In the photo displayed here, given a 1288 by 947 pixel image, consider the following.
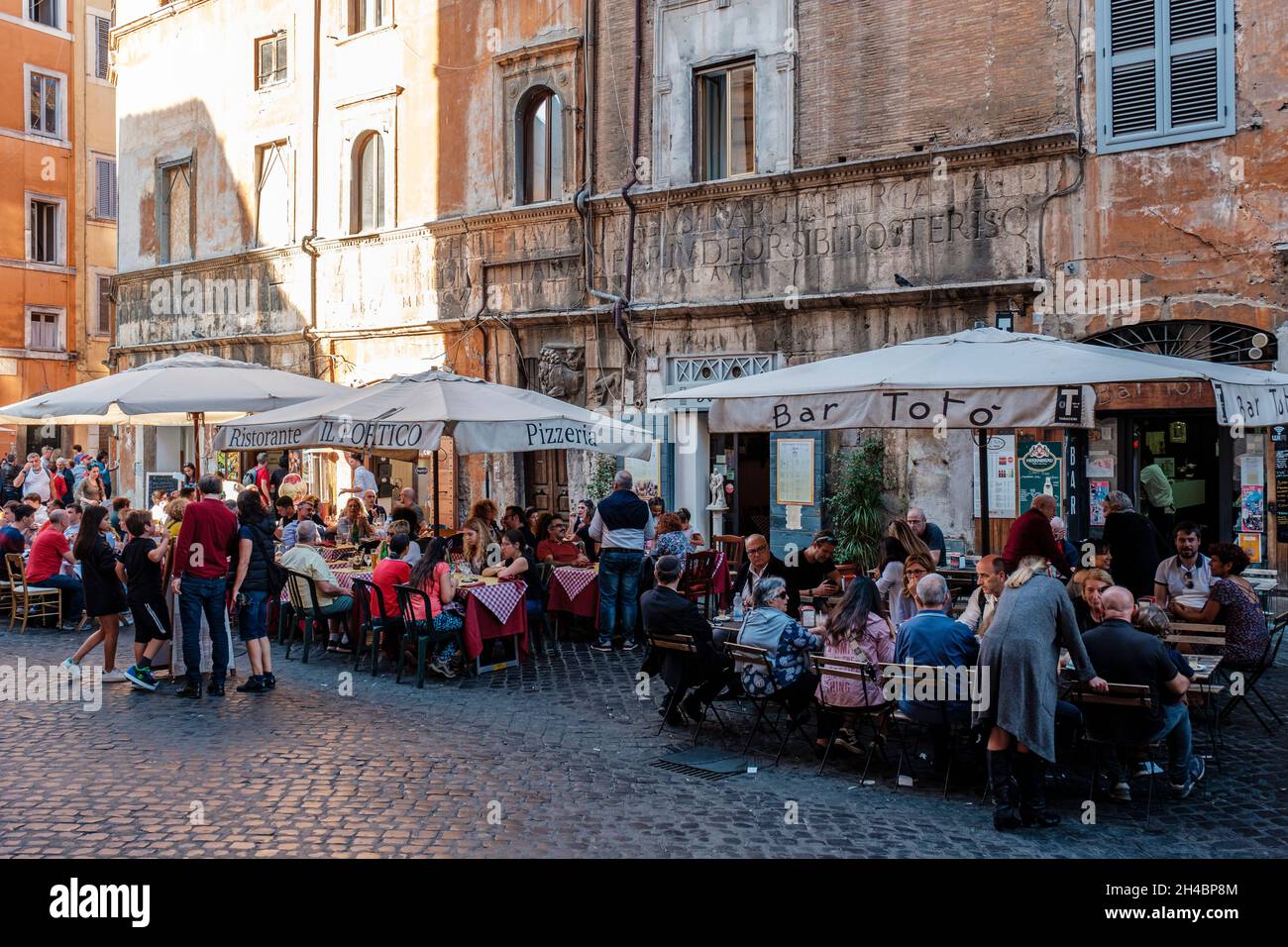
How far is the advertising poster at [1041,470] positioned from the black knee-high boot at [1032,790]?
7.59 meters

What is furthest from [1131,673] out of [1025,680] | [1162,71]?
[1162,71]

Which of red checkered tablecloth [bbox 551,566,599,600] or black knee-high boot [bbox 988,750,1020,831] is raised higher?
red checkered tablecloth [bbox 551,566,599,600]

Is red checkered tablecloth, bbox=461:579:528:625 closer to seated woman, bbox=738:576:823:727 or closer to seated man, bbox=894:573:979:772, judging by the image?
seated woman, bbox=738:576:823:727

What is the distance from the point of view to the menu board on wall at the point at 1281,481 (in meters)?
12.4

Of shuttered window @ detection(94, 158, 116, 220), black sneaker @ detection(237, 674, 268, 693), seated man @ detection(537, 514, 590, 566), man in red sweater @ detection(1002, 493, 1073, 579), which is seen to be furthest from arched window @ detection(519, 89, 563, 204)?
shuttered window @ detection(94, 158, 116, 220)

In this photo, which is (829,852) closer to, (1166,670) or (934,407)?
(1166,670)

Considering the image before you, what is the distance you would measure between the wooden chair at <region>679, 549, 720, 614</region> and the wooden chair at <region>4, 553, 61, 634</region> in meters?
6.93

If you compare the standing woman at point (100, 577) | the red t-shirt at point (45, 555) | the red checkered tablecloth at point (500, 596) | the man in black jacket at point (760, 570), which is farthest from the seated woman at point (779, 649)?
the red t-shirt at point (45, 555)

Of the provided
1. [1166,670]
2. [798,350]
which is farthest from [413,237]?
[1166,670]

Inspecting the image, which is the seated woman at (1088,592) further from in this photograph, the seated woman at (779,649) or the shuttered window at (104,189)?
the shuttered window at (104,189)

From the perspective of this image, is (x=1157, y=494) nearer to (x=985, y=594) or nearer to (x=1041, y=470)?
(x=1041, y=470)

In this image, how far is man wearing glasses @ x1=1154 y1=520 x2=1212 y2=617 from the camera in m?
8.87

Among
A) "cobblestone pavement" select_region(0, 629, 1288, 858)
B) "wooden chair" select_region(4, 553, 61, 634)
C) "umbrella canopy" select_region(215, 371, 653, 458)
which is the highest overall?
"umbrella canopy" select_region(215, 371, 653, 458)

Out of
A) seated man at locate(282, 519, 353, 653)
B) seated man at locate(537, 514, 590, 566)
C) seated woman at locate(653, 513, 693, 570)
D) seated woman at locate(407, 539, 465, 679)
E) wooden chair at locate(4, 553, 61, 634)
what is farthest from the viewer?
wooden chair at locate(4, 553, 61, 634)
